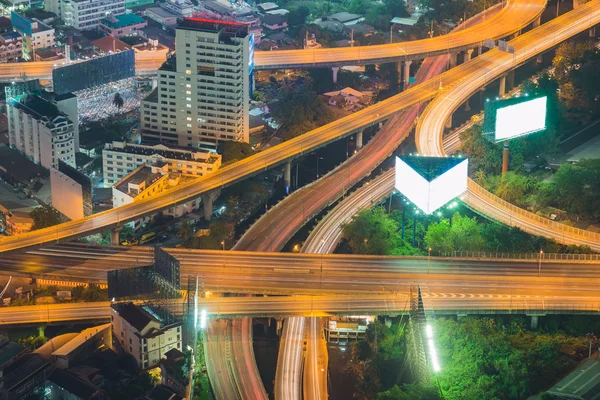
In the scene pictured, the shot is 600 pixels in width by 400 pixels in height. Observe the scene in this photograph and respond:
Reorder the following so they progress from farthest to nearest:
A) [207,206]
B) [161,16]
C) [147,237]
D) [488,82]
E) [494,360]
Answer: [161,16] < [488,82] < [207,206] < [147,237] < [494,360]

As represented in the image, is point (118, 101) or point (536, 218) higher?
point (118, 101)

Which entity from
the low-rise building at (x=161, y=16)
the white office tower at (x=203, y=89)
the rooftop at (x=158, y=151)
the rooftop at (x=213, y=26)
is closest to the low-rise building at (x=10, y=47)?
the low-rise building at (x=161, y=16)

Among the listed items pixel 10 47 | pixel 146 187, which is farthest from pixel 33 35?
pixel 146 187

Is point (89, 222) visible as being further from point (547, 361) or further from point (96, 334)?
point (547, 361)

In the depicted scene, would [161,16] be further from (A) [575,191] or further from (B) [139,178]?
(A) [575,191]

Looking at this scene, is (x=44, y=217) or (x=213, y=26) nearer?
(x=44, y=217)

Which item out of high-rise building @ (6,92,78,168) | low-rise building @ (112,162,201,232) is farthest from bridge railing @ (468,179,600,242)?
high-rise building @ (6,92,78,168)

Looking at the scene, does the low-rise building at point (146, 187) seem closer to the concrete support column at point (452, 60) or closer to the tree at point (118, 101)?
the tree at point (118, 101)
